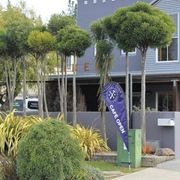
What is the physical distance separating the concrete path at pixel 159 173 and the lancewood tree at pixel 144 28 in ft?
5.25

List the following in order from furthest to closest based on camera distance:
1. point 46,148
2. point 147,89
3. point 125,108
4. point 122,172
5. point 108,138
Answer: point 147,89 → point 108,138 → point 125,108 → point 122,172 → point 46,148

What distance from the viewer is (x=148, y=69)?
25016mm

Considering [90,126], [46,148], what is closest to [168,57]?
[90,126]

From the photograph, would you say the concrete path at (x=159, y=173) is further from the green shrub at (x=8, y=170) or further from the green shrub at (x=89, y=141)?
the green shrub at (x=8, y=170)

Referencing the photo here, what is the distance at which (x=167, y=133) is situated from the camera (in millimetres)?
16500

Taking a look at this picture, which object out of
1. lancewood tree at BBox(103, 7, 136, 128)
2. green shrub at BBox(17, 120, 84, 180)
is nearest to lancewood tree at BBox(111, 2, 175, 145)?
lancewood tree at BBox(103, 7, 136, 128)

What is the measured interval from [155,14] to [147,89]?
11.8m

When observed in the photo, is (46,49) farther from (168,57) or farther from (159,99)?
(159,99)

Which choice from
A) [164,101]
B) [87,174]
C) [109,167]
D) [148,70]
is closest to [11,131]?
[109,167]

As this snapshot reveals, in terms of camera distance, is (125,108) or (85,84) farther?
(85,84)

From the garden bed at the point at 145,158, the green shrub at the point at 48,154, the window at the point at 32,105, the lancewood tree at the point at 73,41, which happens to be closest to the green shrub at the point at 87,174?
the green shrub at the point at 48,154

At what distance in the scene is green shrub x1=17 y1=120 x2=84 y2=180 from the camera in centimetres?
848

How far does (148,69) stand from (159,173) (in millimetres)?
12558

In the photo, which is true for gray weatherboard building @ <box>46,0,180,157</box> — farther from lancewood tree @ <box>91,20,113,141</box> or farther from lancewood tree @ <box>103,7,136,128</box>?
lancewood tree @ <box>103,7,136,128</box>
